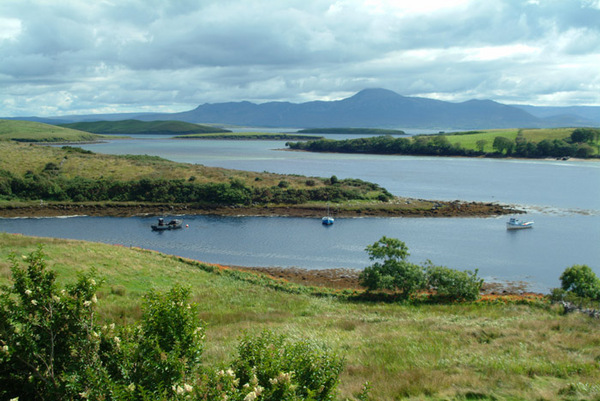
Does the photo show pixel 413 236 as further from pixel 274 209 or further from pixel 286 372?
pixel 286 372

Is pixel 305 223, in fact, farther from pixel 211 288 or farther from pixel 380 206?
pixel 211 288

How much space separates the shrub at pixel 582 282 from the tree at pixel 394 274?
11.0m

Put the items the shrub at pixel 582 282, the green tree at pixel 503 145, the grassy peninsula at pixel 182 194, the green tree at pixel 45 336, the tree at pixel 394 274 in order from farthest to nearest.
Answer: the green tree at pixel 503 145, the grassy peninsula at pixel 182 194, the shrub at pixel 582 282, the tree at pixel 394 274, the green tree at pixel 45 336

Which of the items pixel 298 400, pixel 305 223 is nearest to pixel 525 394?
pixel 298 400

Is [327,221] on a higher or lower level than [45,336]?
lower

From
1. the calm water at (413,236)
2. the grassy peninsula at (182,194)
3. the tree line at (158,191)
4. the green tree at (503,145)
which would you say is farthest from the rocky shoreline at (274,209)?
the green tree at (503,145)

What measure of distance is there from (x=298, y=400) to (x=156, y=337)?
273cm

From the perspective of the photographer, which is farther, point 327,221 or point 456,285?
point 327,221

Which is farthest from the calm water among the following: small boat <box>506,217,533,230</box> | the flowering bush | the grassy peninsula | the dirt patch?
the flowering bush

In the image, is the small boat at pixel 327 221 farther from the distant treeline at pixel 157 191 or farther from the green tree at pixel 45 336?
the green tree at pixel 45 336

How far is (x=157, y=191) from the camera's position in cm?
8294

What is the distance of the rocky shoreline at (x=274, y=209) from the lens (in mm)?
73625

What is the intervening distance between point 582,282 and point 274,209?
5282cm

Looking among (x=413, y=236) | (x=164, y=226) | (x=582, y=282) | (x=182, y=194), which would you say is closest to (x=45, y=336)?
(x=582, y=282)
